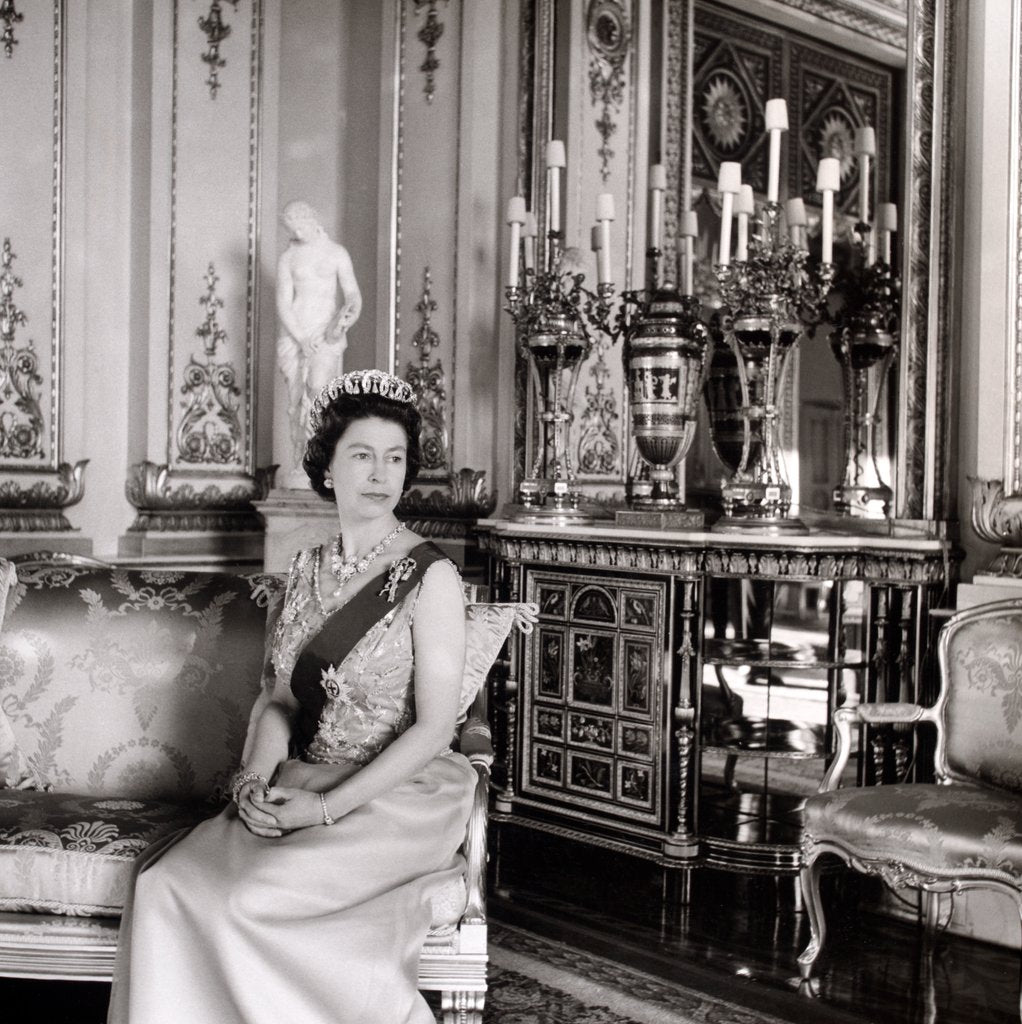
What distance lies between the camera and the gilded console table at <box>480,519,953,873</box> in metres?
3.60

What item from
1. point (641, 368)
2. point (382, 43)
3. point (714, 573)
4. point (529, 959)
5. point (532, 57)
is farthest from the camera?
point (382, 43)

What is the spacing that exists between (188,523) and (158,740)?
7.30 ft

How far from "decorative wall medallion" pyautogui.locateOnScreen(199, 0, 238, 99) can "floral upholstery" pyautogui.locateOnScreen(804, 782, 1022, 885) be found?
3618mm

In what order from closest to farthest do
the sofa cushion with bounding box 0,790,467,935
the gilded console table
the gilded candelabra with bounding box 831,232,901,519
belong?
the sofa cushion with bounding box 0,790,467,935, the gilded console table, the gilded candelabra with bounding box 831,232,901,519

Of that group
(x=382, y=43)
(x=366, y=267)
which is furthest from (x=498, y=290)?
(x=382, y=43)

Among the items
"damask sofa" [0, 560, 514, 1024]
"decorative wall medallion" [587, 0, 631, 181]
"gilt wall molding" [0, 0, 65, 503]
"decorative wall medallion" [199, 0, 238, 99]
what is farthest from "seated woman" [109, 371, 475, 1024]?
"decorative wall medallion" [199, 0, 238, 99]

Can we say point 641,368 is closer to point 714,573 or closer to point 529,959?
point 714,573

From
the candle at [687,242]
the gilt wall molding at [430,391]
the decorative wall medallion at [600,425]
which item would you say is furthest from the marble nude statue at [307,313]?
the candle at [687,242]

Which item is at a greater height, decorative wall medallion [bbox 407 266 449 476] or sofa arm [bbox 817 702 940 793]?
decorative wall medallion [bbox 407 266 449 476]

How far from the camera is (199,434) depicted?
5055 millimetres

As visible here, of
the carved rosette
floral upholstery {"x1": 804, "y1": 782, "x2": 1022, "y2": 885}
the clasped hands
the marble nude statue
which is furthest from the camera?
the carved rosette

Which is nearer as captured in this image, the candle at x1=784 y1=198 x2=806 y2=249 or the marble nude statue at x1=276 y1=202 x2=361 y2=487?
the candle at x1=784 y1=198 x2=806 y2=249

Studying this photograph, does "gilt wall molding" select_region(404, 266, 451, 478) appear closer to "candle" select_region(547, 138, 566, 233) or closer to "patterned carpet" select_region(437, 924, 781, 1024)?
"candle" select_region(547, 138, 566, 233)

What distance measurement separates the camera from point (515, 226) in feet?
14.6
